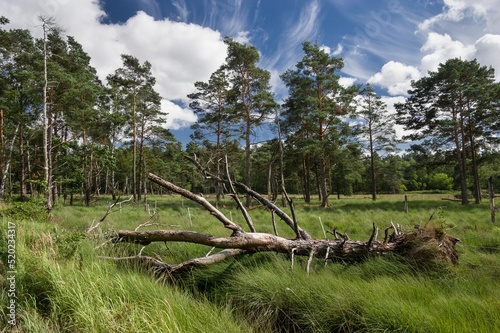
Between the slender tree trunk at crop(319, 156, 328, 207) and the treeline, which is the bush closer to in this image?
the treeline

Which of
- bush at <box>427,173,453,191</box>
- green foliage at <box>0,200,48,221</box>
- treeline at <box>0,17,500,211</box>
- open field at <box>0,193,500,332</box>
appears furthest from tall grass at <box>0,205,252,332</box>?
bush at <box>427,173,453,191</box>

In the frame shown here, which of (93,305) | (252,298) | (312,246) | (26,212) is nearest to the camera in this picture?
(93,305)

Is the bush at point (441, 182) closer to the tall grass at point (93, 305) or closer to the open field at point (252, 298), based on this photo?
the open field at point (252, 298)

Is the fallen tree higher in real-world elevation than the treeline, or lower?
lower

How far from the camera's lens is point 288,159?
2467 cm

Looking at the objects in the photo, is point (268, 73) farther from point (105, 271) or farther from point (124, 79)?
point (105, 271)

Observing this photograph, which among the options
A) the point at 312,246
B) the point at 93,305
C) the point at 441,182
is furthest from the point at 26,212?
the point at 441,182

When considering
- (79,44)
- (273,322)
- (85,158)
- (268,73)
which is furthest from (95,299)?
(79,44)

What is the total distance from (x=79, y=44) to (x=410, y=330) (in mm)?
26274

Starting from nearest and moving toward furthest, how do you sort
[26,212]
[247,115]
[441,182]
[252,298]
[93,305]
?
[93,305], [252,298], [26,212], [247,115], [441,182]

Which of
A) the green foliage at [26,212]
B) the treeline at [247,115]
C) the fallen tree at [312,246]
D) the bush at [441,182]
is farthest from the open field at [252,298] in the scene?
the bush at [441,182]

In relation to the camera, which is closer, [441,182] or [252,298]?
[252,298]

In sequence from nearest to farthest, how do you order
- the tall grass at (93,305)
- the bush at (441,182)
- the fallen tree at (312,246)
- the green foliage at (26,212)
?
1. the tall grass at (93,305)
2. the fallen tree at (312,246)
3. the green foliage at (26,212)
4. the bush at (441,182)

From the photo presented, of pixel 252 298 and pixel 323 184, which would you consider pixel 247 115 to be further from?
pixel 252 298
